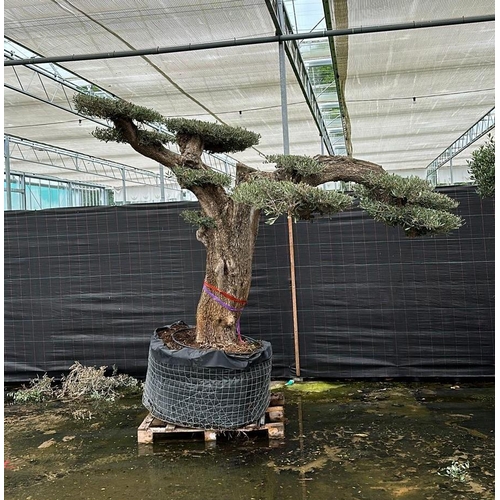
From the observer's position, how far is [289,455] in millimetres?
2963

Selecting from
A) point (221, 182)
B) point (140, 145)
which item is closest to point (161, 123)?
point (140, 145)

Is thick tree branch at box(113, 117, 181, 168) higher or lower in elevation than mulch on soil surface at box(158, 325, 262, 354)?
higher

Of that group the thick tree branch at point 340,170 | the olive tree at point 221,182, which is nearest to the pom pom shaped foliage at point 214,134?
the olive tree at point 221,182

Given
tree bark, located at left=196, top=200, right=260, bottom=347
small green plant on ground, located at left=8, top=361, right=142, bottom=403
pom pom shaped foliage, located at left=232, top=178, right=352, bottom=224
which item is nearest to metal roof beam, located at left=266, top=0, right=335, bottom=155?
tree bark, located at left=196, top=200, right=260, bottom=347

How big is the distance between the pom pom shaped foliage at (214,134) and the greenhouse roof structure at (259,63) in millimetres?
980

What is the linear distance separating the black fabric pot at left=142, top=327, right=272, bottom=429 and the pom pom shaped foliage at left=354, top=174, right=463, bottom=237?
1.18 metres

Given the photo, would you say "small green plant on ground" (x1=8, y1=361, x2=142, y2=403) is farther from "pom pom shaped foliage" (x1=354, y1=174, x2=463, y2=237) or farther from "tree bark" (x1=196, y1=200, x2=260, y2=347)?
"pom pom shaped foliage" (x1=354, y1=174, x2=463, y2=237)

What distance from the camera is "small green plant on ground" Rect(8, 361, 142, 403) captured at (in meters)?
4.30

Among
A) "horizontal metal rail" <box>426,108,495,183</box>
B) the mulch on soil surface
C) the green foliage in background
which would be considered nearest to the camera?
the green foliage in background

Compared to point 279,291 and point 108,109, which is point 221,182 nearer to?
point 108,109

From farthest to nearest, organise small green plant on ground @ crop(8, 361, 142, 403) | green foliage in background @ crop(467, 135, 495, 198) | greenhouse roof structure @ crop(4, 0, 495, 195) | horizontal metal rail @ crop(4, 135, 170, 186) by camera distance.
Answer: horizontal metal rail @ crop(4, 135, 170, 186) < greenhouse roof structure @ crop(4, 0, 495, 195) < small green plant on ground @ crop(8, 361, 142, 403) < green foliage in background @ crop(467, 135, 495, 198)

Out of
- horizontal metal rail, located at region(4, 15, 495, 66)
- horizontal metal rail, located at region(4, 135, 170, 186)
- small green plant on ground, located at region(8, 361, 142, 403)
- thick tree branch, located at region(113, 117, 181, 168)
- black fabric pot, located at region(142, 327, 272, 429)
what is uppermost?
horizontal metal rail, located at region(4, 135, 170, 186)

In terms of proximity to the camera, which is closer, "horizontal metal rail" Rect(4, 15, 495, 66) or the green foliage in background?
the green foliage in background

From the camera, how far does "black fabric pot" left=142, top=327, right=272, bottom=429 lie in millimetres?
3170
